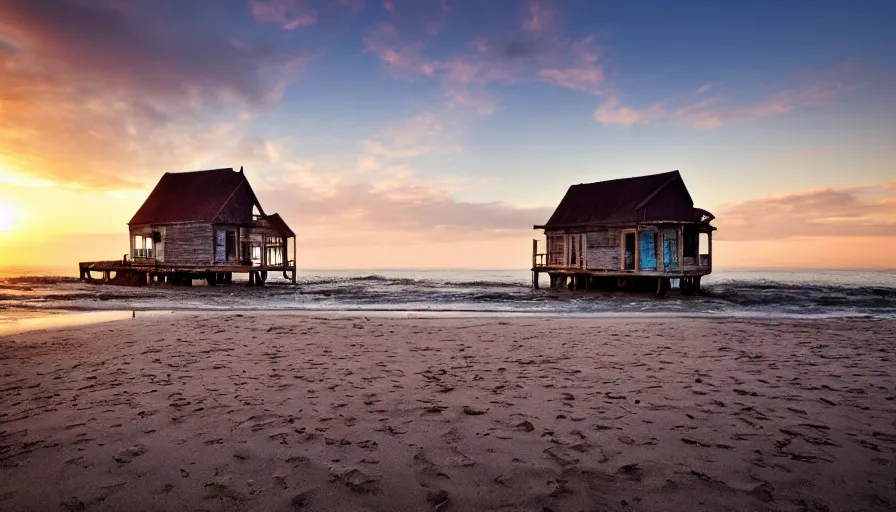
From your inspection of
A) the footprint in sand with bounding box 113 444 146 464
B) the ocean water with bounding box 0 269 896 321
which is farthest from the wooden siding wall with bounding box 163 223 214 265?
the footprint in sand with bounding box 113 444 146 464

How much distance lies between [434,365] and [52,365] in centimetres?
568

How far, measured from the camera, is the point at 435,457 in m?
3.56

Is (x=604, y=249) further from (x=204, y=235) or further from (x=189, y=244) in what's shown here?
(x=189, y=244)

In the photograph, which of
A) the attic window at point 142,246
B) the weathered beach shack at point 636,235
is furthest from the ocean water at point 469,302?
the attic window at point 142,246

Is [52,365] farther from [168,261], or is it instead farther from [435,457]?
[168,261]

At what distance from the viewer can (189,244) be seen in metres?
34.2

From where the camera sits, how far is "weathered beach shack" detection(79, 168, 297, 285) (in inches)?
1319

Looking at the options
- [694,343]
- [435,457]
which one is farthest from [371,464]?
[694,343]

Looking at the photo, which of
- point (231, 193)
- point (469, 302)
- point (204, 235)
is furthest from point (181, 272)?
point (469, 302)

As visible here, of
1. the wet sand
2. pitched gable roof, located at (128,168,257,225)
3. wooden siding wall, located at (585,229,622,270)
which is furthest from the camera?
pitched gable roof, located at (128,168,257,225)

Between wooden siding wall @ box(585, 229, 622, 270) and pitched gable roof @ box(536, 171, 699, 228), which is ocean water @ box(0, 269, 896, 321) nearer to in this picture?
wooden siding wall @ box(585, 229, 622, 270)

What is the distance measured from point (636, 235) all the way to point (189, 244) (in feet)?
102

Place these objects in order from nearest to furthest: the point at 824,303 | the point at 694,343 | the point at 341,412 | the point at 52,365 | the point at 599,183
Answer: the point at 341,412
the point at 52,365
the point at 694,343
the point at 824,303
the point at 599,183

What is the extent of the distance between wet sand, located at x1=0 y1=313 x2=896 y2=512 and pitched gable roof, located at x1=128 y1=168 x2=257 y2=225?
28.0 meters
